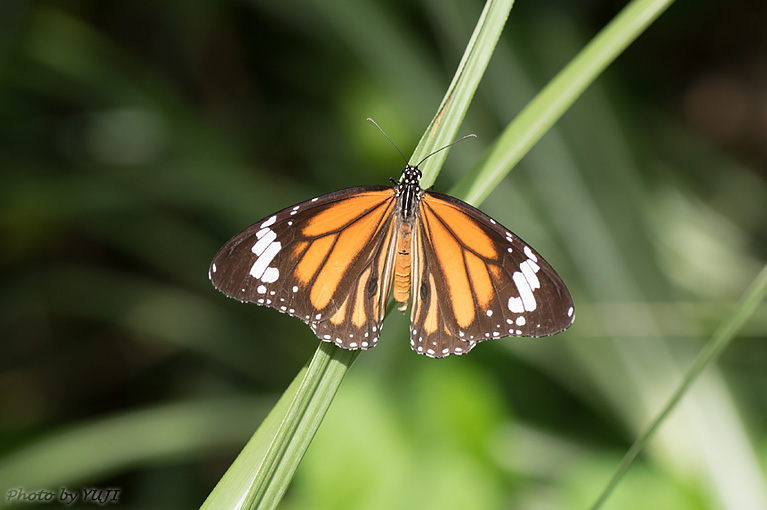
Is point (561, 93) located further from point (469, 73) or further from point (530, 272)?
point (530, 272)

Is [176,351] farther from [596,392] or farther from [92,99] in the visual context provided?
[596,392]

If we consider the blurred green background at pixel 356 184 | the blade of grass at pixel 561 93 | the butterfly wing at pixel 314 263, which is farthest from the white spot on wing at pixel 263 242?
the blurred green background at pixel 356 184

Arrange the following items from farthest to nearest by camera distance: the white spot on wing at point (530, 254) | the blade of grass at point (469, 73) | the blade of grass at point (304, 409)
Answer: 1. the white spot on wing at point (530, 254)
2. the blade of grass at point (469, 73)
3. the blade of grass at point (304, 409)

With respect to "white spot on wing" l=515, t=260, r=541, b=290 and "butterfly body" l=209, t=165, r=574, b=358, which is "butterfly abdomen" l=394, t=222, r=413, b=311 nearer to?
"butterfly body" l=209, t=165, r=574, b=358

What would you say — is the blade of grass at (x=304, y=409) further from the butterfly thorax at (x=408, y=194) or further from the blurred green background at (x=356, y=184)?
the blurred green background at (x=356, y=184)

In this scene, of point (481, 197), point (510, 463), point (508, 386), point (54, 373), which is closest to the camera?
point (481, 197)

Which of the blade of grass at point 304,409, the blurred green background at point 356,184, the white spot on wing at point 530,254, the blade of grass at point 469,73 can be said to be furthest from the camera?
the blurred green background at point 356,184

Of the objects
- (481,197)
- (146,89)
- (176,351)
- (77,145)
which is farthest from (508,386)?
(77,145)
